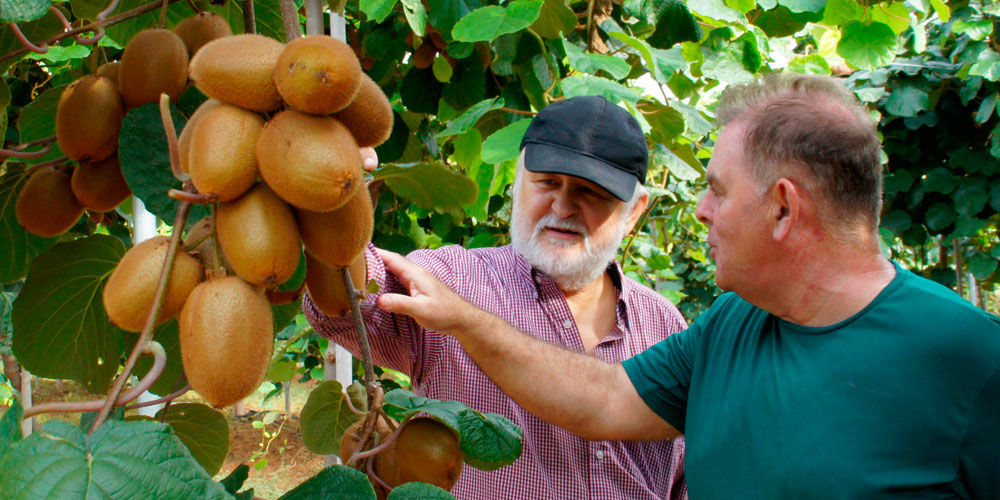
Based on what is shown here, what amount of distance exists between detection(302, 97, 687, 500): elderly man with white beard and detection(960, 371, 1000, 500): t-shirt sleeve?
27.9 inches

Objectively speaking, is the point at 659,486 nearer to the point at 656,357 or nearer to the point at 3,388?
the point at 656,357

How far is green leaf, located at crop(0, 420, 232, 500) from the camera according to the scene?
1.44 feet

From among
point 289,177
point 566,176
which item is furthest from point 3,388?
point 289,177

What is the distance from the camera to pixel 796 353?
1.33m

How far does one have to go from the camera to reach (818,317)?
134 cm

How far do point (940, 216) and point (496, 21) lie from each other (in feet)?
14.3

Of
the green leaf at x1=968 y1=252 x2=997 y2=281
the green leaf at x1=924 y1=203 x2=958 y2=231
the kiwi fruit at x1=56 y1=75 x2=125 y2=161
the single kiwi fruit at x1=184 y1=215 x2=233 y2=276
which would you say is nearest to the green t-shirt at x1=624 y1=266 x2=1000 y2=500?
the single kiwi fruit at x1=184 y1=215 x2=233 y2=276

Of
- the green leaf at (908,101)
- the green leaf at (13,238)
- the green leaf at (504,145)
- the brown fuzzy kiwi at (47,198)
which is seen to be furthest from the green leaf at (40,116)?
the green leaf at (908,101)

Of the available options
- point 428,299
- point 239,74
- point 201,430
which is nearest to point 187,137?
point 239,74

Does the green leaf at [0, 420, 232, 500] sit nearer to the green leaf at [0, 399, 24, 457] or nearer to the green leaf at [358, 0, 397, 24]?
the green leaf at [0, 399, 24, 457]

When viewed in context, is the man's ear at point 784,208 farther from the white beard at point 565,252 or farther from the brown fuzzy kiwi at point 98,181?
the brown fuzzy kiwi at point 98,181

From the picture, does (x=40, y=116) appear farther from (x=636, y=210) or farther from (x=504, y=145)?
(x=636, y=210)

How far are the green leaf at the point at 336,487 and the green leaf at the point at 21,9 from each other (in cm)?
43

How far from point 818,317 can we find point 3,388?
489cm
